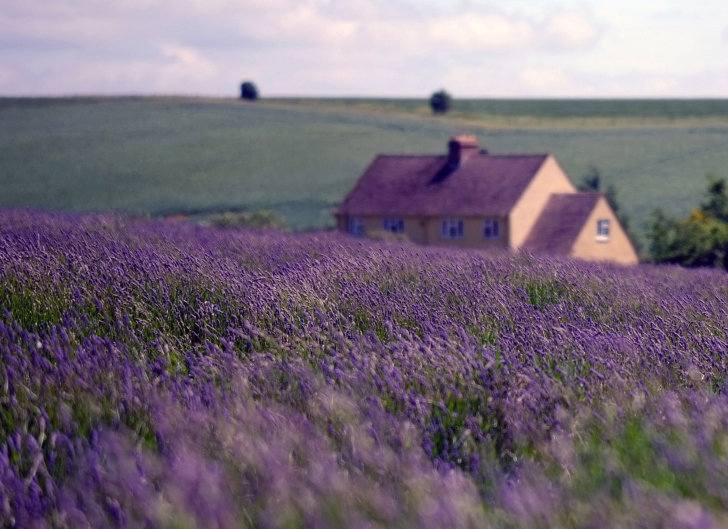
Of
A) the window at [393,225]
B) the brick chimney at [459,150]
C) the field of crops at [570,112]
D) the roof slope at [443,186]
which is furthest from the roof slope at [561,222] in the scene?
the field of crops at [570,112]

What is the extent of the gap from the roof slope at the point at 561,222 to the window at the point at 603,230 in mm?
882

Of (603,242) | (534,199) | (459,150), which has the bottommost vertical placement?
(603,242)

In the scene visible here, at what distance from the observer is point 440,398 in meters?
3.32

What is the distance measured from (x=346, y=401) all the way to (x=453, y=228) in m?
32.3

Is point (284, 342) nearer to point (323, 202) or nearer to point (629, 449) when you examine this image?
point (629, 449)

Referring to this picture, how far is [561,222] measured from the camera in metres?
34.0

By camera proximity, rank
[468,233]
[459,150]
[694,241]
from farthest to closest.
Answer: [459,150] < [468,233] < [694,241]

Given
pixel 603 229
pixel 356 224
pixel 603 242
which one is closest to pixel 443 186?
pixel 356 224

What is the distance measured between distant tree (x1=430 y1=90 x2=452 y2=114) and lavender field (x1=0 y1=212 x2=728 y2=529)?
7897 centimetres

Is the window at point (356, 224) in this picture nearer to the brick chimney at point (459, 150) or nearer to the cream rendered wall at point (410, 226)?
the cream rendered wall at point (410, 226)

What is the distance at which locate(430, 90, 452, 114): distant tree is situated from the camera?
82750 millimetres

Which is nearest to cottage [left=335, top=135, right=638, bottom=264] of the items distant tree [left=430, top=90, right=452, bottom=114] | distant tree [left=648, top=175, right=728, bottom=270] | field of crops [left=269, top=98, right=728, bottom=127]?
distant tree [left=648, top=175, right=728, bottom=270]

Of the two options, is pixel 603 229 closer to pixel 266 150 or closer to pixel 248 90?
pixel 266 150

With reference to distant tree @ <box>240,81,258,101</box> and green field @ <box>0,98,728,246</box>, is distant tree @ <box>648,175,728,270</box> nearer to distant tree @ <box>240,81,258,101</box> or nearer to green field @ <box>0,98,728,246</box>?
green field @ <box>0,98,728,246</box>
